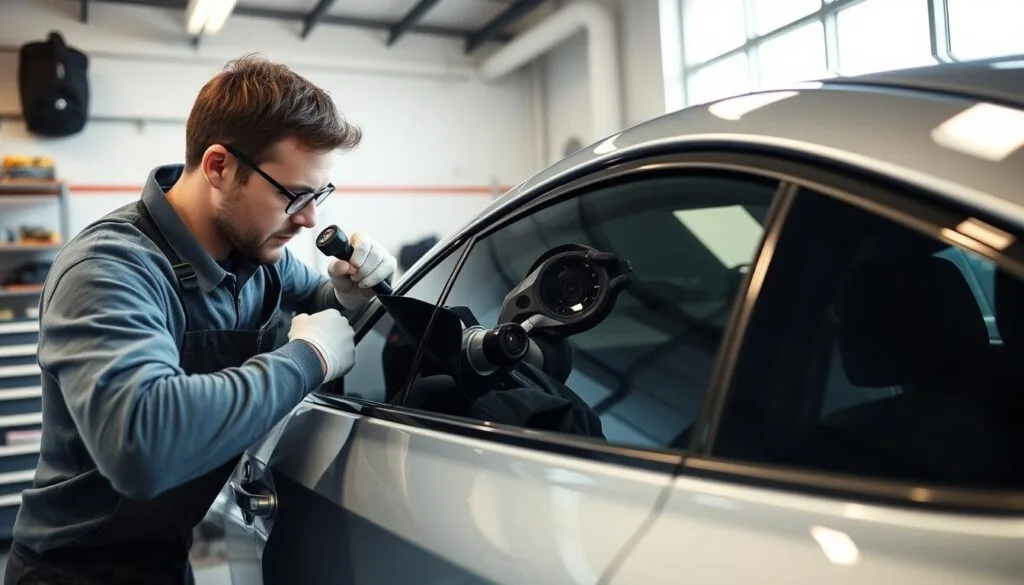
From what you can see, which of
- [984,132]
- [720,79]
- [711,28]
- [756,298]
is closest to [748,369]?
[756,298]

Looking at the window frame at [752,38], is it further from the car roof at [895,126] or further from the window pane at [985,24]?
the car roof at [895,126]

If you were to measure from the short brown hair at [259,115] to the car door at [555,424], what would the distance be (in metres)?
0.40

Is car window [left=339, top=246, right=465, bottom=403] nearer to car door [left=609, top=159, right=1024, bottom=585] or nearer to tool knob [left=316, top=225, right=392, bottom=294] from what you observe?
tool knob [left=316, top=225, right=392, bottom=294]

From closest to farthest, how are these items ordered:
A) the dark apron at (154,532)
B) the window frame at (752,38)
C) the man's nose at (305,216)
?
the dark apron at (154,532) < the man's nose at (305,216) < the window frame at (752,38)

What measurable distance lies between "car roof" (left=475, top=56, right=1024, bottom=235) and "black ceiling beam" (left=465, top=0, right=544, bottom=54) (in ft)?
19.8

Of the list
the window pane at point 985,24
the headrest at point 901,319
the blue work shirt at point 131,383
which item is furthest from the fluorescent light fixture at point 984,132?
the window pane at point 985,24

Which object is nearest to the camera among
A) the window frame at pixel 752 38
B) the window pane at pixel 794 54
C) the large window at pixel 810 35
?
the large window at pixel 810 35

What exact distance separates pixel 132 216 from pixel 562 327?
852mm

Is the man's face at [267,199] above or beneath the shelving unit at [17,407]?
above

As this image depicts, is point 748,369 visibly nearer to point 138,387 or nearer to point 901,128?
point 901,128

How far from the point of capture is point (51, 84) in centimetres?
538

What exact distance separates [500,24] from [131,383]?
6.44 meters

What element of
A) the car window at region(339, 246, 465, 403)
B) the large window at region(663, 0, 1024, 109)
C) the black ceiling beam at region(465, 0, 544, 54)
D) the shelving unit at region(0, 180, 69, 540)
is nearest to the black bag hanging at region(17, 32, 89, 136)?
the shelving unit at region(0, 180, 69, 540)

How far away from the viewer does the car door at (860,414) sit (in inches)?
23.1
